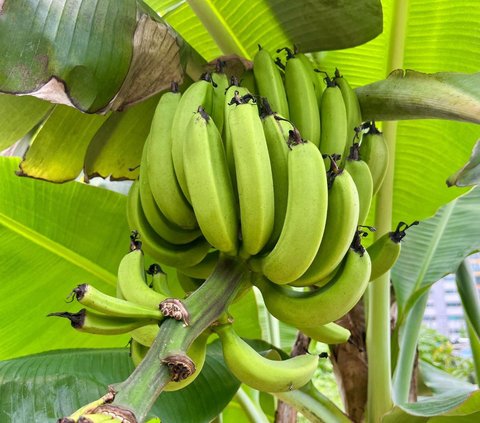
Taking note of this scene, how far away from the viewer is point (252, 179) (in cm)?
61

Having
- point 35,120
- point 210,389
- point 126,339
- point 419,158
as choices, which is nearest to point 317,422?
point 210,389

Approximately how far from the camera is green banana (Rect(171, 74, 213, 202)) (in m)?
0.67

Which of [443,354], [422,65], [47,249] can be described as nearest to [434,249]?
[422,65]

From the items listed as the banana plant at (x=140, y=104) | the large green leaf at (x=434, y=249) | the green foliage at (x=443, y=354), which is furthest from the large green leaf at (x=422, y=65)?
the green foliage at (x=443, y=354)

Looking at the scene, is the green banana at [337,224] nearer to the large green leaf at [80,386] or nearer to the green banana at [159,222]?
the green banana at [159,222]

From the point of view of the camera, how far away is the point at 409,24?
38.3 inches

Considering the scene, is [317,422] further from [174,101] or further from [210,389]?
[174,101]

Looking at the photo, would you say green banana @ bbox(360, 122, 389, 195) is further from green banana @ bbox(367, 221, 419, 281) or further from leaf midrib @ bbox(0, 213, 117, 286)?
leaf midrib @ bbox(0, 213, 117, 286)

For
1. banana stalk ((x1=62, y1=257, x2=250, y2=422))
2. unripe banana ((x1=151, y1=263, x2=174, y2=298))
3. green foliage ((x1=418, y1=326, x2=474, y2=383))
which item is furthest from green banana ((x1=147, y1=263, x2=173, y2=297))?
green foliage ((x1=418, y1=326, x2=474, y2=383))

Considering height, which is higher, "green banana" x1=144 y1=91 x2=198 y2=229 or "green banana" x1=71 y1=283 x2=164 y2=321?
"green banana" x1=144 y1=91 x2=198 y2=229

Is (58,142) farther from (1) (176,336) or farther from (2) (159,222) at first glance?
(1) (176,336)

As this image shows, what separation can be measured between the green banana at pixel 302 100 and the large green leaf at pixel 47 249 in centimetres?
43

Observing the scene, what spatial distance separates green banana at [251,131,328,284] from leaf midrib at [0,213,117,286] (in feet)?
1.77

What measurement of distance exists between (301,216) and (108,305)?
0.64 feet
